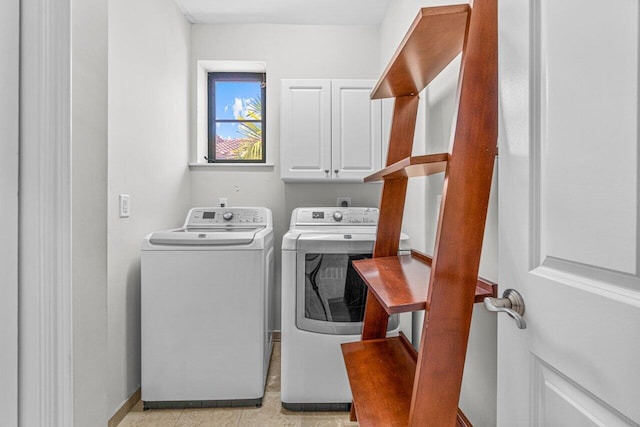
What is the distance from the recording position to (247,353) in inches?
73.1

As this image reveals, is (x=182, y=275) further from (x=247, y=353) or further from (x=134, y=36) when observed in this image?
(x=134, y=36)

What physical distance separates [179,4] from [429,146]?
2.13 meters

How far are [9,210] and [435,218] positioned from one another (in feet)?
4.85

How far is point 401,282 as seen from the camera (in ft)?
3.51

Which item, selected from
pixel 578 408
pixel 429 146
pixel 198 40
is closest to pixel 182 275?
pixel 429 146

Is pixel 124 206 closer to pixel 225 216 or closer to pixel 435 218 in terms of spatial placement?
pixel 225 216

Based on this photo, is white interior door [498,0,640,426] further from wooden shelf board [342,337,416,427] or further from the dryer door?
the dryer door

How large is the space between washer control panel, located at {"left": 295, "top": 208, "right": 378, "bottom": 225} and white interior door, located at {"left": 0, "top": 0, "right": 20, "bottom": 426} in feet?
6.11

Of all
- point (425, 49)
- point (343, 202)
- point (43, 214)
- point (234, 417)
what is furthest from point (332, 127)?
point (43, 214)

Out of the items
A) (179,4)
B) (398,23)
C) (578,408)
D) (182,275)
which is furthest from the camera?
(179,4)

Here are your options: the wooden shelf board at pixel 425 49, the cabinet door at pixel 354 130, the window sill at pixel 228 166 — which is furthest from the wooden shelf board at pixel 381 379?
the window sill at pixel 228 166

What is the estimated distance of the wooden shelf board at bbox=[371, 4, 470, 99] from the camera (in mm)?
854

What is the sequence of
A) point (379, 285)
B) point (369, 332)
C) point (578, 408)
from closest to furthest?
point (578, 408) → point (379, 285) → point (369, 332)

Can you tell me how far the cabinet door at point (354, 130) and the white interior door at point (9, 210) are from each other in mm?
1981
